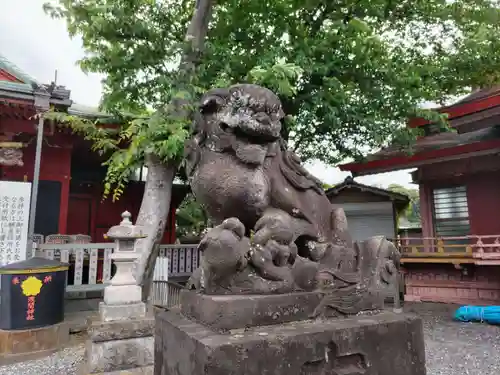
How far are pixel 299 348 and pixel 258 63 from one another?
4451 millimetres

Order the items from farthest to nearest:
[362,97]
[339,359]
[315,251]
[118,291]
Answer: [362,97], [118,291], [315,251], [339,359]

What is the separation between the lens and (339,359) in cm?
185

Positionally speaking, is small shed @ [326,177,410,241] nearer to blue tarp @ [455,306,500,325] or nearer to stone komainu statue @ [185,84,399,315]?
blue tarp @ [455,306,500,325]

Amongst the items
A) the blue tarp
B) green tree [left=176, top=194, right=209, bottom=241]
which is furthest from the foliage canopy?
green tree [left=176, top=194, right=209, bottom=241]

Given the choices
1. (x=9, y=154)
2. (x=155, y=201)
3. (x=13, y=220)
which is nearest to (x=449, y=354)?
(x=155, y=201)

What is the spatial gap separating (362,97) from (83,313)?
6.48 meters

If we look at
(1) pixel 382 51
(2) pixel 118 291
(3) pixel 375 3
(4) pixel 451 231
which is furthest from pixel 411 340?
(4) pixel 451 231

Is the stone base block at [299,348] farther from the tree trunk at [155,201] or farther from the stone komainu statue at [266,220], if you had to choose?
the tree trunk at [155,201]

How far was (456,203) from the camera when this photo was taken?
339 inches

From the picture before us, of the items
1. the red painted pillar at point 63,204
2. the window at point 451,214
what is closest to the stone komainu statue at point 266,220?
the red painted pillar at point 63,204

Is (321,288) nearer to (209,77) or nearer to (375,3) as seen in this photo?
(209,77)

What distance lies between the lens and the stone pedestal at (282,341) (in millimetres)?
1615

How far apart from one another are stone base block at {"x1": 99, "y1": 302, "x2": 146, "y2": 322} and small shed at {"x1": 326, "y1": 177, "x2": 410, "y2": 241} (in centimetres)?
689

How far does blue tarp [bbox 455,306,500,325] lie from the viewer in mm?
6414
